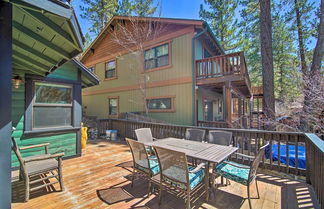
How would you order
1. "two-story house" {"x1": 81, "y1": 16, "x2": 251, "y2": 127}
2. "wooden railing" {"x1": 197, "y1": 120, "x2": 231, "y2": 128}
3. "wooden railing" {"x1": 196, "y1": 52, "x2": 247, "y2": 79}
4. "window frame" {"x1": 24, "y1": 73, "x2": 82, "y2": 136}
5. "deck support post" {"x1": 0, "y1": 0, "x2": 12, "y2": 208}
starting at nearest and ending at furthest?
"deck support post" {"x1": 0, "y1": 0, "x2": 12, "y2": 208} → "window frame" {"x1": 24, "y1": 73, "x2": 82, "y2": 136} → "wooden railing" {"x1": 196, "y1": 52, "x2": 247, "y2": 79} → "wooden railing" {"x1": 197, "y1": 120, "x2": 231, "y2": 128} → "two-story house" {"x1": 81, "y1": 16, "x2": 251, "y2": 127}

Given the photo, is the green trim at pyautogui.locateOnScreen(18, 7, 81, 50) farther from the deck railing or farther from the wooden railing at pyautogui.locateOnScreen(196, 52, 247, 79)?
the wooden railing at pyautogui.locateOnScreen(196, 52, 247, 79)

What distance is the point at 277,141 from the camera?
3.58m

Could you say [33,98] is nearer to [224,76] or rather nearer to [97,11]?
[224,76]

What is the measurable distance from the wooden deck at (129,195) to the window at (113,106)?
7.50 metres

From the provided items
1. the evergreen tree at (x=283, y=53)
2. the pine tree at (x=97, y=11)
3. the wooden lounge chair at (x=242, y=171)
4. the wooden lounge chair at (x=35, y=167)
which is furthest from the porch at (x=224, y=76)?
the pine tree at (x=97, y=11)

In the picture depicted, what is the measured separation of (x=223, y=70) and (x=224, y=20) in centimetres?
1107

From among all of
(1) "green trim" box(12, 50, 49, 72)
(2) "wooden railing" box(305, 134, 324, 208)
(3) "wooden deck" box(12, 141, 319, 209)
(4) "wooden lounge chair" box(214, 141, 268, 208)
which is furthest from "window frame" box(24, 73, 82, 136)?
(2) "wooden railing" box(305, 134, 324, 208)

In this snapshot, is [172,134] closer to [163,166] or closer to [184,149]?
[184,149]

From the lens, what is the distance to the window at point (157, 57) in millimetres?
8453

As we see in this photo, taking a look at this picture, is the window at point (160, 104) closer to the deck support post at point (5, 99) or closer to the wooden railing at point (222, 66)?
the wooden railing at point (222, 66)

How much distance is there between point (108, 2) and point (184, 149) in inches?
633

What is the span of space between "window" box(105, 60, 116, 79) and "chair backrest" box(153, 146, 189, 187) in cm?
1005

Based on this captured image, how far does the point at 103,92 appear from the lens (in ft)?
39.0

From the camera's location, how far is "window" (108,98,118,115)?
1102 centimetres
